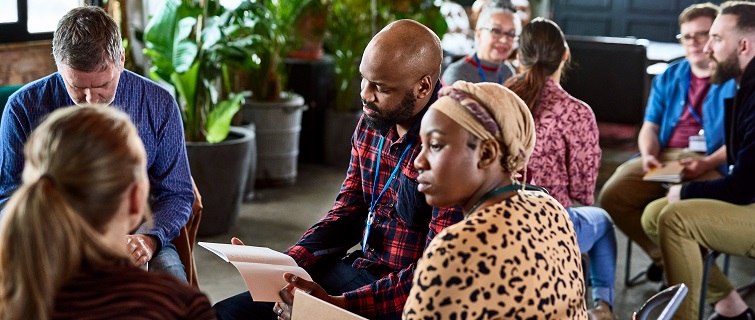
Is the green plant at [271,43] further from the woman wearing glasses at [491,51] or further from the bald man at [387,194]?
the bald man at [387,194]

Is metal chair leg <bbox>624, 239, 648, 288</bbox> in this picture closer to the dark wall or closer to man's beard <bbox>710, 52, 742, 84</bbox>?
man's beard <bbox>710, 52, 742, 84</bbox>

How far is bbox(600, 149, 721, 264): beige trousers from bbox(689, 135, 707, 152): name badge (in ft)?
0.14

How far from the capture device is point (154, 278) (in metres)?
1.45

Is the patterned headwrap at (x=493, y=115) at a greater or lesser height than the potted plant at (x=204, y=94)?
greater

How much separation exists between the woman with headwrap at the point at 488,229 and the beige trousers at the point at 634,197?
2.49 metres

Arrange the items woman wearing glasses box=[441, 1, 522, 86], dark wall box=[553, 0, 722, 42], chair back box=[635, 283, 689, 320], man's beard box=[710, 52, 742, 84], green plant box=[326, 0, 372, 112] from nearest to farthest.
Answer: chair back box=[635, 283, 689, 320], man's beard box=[710, 52, 742, 84], woman wearing glasses box=[441, 1, 522, 86], green plant box=[326, 0, 372, 112], dark wall box=[553, 0, 722, 42]

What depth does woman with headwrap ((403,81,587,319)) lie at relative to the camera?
1.55 meters

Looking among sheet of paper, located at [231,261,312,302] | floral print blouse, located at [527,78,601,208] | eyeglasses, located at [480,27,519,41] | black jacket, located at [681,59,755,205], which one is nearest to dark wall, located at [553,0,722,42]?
eyeglasses, located at [480,27,519,41]

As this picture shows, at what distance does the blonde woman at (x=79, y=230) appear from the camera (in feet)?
4.45

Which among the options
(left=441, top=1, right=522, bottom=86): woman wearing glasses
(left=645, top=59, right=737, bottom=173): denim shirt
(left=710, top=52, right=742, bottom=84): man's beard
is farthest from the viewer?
(left=441, top=1, right=522, bottom=86): woman wearing glasses

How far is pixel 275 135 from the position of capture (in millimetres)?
5844

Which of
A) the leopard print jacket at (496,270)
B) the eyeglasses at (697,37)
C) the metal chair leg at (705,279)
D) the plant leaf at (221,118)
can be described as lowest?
the metal chair leg at (705,279)

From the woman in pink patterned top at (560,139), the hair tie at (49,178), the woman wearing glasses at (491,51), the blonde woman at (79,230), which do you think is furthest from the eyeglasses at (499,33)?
the hair tie at (49,178)

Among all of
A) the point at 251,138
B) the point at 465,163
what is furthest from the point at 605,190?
the point at 465,163
